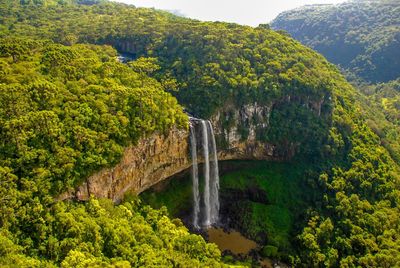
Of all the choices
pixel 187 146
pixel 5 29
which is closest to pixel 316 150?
pixel 187 146

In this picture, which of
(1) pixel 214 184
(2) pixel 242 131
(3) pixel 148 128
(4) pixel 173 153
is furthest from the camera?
(2) pixel 242 131

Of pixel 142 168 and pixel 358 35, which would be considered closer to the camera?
pixel 142 168

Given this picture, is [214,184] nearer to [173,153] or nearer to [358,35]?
[173,153]

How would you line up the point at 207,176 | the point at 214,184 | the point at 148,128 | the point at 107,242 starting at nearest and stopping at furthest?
1. the point at 107,242
2. the point at 148,128
3. the point at 207,176
4. the point at 214,184

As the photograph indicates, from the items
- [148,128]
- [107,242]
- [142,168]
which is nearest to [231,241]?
[142,168]

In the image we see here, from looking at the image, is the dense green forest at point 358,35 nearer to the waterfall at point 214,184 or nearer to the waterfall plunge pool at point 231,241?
the waterfall at point 214,184

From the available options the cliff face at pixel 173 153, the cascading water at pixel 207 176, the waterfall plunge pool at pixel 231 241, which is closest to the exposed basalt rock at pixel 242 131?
the cliff face at pixel 173 153
